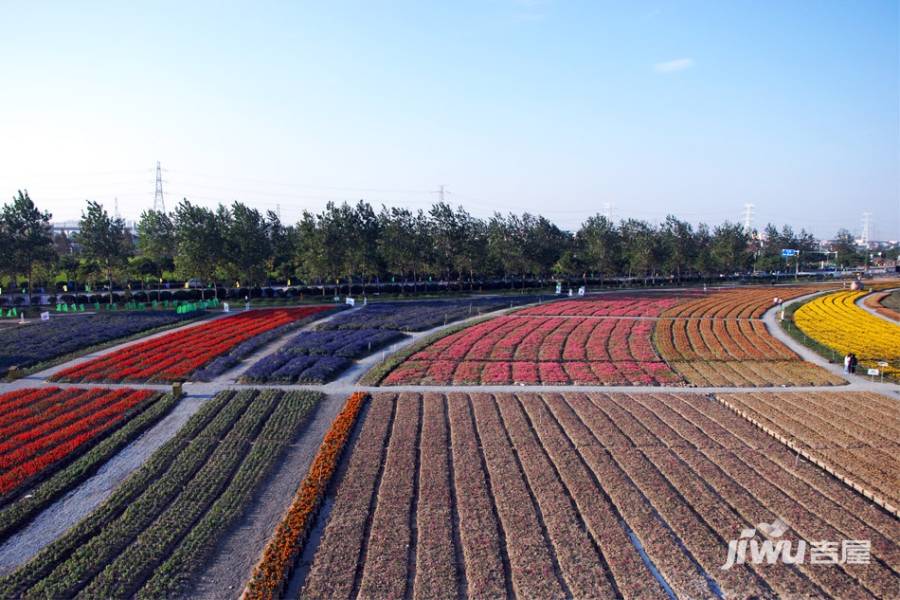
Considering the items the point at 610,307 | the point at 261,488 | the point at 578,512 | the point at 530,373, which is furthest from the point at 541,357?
the point at 610,307

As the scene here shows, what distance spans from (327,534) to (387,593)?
115 inches

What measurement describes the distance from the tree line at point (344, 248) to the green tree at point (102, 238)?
0.12m

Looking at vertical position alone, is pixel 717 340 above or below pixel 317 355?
below

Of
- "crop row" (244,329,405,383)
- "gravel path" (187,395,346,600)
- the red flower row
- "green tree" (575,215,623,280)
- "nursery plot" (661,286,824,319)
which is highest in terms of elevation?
"green tree" (575,215,623,280)

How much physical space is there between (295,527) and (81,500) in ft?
23.5

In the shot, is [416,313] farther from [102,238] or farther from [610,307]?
[102,238]

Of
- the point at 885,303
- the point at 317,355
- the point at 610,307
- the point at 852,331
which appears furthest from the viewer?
the point at 885,303

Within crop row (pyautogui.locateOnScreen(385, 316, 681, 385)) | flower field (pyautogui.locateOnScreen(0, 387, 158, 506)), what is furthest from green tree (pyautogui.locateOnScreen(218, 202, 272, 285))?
flower field (pyautogui.locateOnScreen(0, 387, 158, 506))

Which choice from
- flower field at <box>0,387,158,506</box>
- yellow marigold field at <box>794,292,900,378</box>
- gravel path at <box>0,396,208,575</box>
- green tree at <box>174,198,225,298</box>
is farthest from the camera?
green tree at <box>174,198,225,298</box>

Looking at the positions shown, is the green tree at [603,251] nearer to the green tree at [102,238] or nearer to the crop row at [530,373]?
the crop row at [530,373]

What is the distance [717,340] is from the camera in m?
38.2

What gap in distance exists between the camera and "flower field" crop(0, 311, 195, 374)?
106 feet

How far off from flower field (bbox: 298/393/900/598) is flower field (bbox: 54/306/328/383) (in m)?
14.7

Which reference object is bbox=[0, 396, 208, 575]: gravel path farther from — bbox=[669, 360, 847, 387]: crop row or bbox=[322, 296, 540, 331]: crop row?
bbox=[669, 360, 847, 387]: crop row
